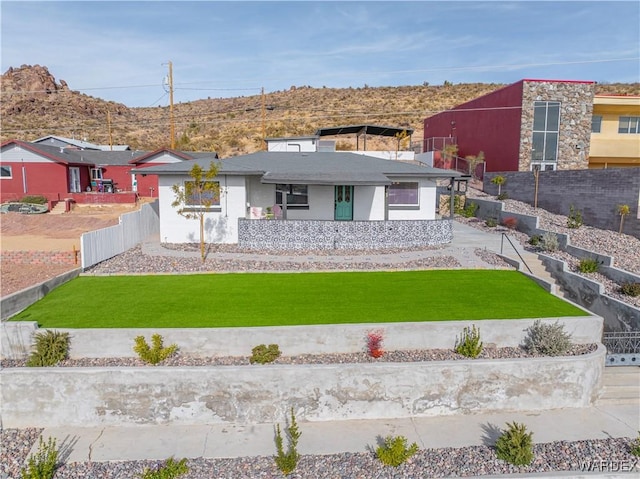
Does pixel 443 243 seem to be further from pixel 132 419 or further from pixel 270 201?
pixel 132 419

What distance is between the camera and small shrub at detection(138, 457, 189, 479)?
693cm

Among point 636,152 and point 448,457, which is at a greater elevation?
point 636,152

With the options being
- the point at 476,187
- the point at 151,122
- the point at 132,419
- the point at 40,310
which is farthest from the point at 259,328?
the point at 151,122

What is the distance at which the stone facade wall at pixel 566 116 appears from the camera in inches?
1148

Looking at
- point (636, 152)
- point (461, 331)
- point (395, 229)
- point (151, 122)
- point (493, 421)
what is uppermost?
point (151, 122)

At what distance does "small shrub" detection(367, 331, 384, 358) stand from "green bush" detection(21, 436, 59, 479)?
6.24 meters

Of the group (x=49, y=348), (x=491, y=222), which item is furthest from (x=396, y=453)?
(x=491, y=222)

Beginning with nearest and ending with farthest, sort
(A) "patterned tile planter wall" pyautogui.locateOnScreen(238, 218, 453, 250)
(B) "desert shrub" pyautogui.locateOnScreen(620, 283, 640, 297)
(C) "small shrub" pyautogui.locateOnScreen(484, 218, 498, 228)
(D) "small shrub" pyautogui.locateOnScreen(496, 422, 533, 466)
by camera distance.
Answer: (D) "small shrub" pyautogui.locateOnScreen(496, 422, 533, 466), (B) "desert shrub" pyautogui.locateOnScreen(620, 283, 640, 297), (A) "patterned tile planter wall" pyautogui.locateOnScreen(238, 218, 453, 250), (C) "small shrub" pyautogui.locateOnScreen(484, 218, 498, 228)

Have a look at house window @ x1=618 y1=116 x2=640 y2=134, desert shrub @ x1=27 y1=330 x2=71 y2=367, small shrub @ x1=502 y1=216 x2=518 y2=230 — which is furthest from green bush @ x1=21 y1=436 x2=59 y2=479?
house window @ x1=618 y1=116 x2=640 y2=134

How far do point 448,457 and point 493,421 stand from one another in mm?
1738

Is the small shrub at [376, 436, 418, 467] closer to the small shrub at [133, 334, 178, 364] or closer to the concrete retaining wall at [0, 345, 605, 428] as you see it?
the concrete retaining wall at [0, 345, 605, 428]

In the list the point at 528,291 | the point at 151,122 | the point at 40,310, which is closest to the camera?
the point at 40,310

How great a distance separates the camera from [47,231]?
82.8 ft

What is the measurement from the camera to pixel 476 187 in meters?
32.0
